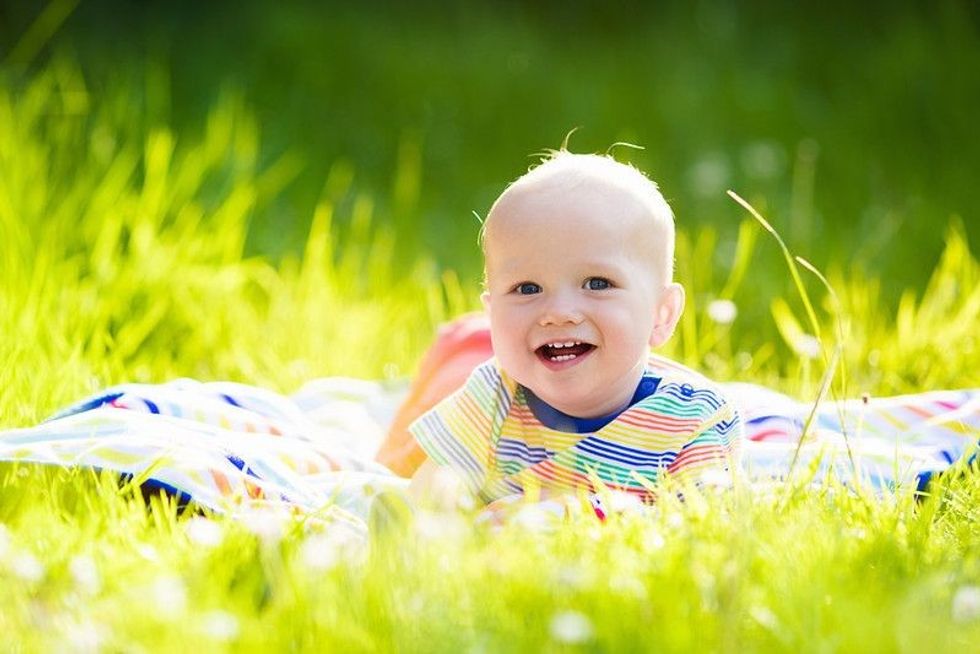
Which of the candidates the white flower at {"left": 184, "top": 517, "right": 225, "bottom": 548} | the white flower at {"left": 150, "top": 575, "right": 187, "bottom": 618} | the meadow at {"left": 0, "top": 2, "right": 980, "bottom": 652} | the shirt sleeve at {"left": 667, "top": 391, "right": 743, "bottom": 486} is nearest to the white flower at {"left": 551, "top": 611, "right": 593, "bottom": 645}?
the meadow at {"left": 0, "top": 2, "right": 980, "bottom": 652}

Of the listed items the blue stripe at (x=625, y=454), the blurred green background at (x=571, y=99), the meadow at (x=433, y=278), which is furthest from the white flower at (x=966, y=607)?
the blurred green background at (x=571, y=99)

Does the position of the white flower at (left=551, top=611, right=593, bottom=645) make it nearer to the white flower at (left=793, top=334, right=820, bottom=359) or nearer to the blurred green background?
the white flower at (left=793, top=334, right=820, bottom=359)

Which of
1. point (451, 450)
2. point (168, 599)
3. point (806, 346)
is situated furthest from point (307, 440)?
point (168, 599)

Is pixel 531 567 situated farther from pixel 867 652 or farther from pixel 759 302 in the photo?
pixel 759 302

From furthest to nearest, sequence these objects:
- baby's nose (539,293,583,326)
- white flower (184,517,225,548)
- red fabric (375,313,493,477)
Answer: red fabric (375,313,493,477) < baby's nose (539,293,583,326) < white flower (184,517,225,548)

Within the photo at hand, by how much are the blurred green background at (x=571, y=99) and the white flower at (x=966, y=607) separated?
2.53m

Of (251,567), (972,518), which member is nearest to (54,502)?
(251,567)

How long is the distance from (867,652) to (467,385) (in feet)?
3.44

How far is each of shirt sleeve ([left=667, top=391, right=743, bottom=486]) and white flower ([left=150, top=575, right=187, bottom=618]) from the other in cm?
92

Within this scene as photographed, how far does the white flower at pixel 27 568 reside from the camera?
1856 mm

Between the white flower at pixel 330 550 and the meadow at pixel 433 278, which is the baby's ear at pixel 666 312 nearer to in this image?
the meadow at pixel 433 278

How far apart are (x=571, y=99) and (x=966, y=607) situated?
4.39 m

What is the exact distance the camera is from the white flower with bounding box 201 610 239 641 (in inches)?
64.3

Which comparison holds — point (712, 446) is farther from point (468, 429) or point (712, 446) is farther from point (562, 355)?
point (468, 429)
